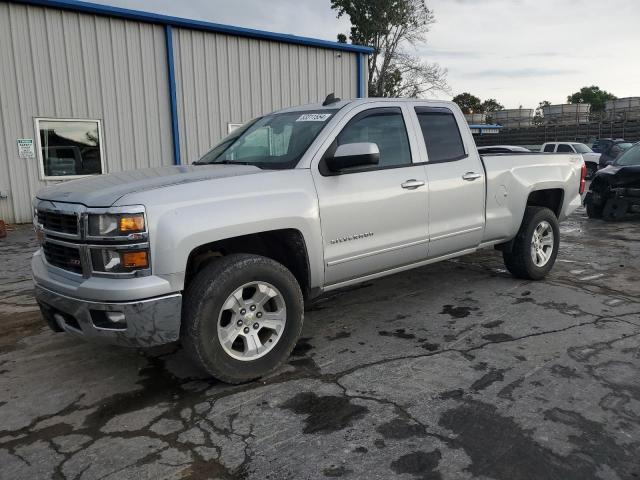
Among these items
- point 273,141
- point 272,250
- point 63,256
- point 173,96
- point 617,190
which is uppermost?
point 173,96

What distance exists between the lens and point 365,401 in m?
3.13

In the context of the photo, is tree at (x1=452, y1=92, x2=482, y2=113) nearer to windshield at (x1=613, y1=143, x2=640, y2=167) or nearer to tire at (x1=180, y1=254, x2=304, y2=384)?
windshield at (x1=613, y1=143, x2=640, y2=167)

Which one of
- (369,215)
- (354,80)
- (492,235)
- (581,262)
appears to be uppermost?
(354,80)

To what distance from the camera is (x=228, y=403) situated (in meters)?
3.17

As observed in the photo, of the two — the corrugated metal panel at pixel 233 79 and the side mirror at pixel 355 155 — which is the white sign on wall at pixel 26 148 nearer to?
the corrugated metal panel at pixel 233 79

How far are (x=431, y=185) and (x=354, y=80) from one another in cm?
1184

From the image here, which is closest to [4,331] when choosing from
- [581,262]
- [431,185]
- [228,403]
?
[228,403]

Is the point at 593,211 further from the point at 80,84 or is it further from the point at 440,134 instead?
the point at 80,84

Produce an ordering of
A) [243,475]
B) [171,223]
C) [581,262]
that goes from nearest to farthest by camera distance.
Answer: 1. [243,475]
2. [171,223]
3. [581,262]

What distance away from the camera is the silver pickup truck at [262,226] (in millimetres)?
2979

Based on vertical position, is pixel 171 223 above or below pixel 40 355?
above

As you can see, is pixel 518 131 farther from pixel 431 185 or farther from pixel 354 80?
pixel 431 185

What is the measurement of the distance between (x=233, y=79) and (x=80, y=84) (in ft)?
12.1

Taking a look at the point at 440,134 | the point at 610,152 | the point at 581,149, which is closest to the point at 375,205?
the point at 440,134
